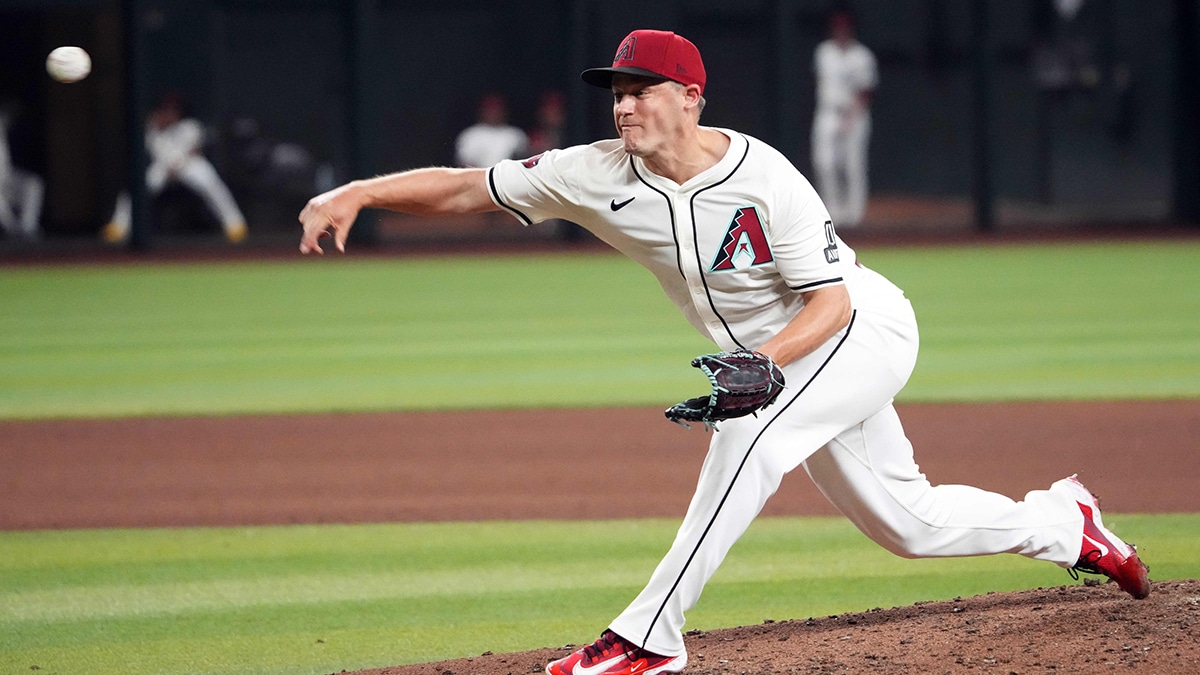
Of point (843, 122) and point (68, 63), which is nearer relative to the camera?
point (68, 63)

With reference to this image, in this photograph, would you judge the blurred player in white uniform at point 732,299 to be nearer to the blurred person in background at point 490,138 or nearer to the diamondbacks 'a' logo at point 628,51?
the diamondbacks 'a' logo at point 628,51

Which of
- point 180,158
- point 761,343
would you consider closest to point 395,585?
point 761,343

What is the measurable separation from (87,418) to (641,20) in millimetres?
11564

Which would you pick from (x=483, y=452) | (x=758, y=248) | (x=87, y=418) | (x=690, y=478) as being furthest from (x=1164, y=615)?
(x=87, y=418)

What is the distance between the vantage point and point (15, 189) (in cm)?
1852

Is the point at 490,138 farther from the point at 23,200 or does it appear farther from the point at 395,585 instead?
the point at 395,585

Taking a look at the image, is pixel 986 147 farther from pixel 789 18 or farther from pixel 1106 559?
pixel 1106 559

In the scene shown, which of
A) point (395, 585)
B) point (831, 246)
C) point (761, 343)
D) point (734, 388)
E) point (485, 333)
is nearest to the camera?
point (734, 388)

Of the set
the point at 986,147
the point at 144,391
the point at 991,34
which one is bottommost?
the point at 144,391

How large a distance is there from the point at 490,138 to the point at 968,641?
49.9ft

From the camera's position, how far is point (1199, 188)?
63.6ft

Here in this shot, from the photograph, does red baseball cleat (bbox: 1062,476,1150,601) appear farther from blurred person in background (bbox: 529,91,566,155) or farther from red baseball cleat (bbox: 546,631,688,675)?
blurred person in background (bbox: 529,91,566,155)

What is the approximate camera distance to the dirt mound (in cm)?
374

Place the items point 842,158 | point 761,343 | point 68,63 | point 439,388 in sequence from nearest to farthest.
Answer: point 761,343, point 68,63, point 439,388, point 842,158
